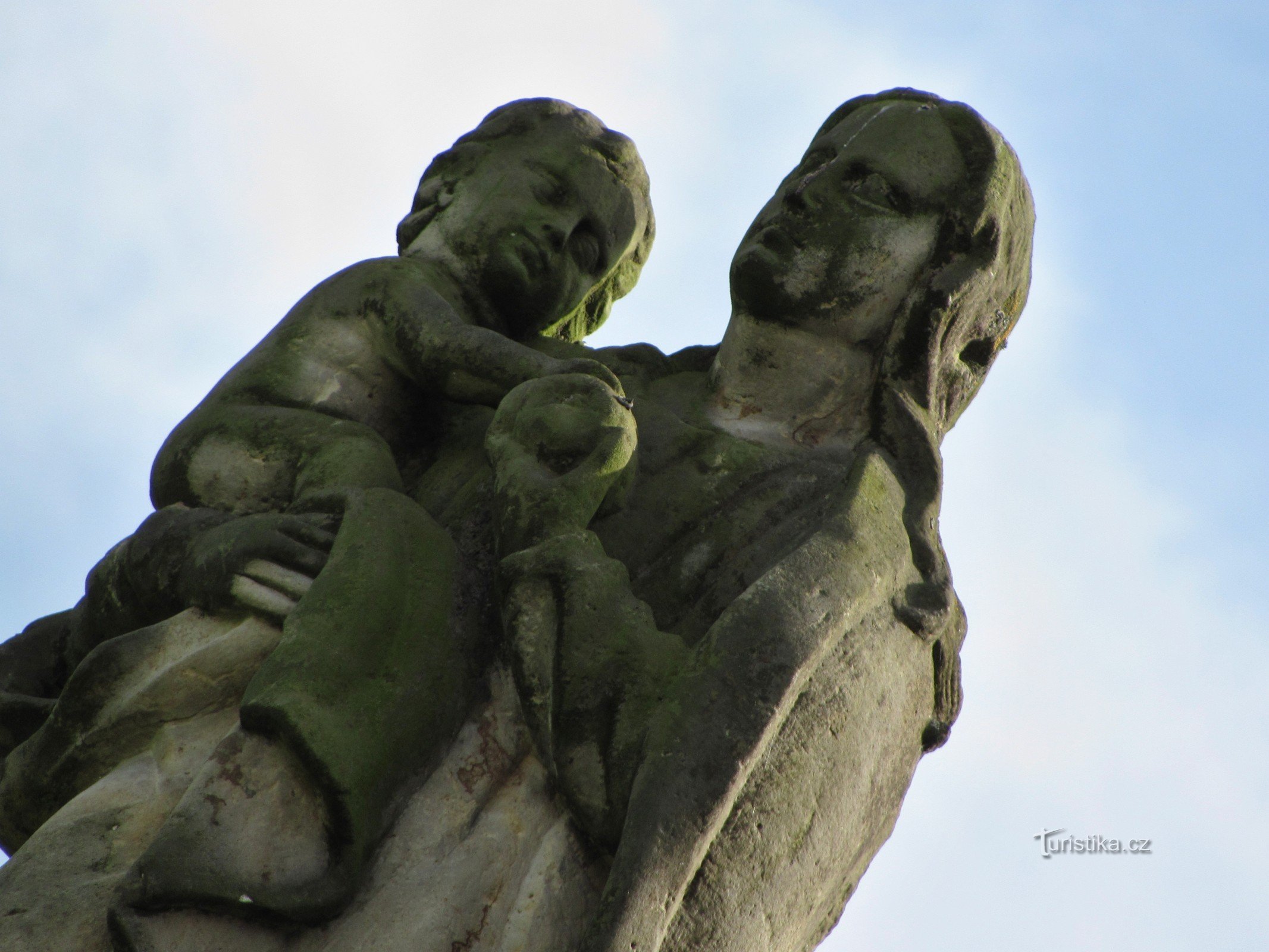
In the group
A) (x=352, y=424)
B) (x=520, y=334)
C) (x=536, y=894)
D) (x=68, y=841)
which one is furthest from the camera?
(x=520, y=334)

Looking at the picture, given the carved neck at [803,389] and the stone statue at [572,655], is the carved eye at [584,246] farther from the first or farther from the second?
the carved neck at [803,389]

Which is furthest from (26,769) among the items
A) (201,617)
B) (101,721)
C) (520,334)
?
(520,334)

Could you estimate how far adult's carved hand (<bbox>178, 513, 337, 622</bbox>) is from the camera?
334 centimetres

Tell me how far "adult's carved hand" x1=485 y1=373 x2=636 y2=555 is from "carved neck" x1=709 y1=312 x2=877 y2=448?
26.4 inches

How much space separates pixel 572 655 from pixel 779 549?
28.2 inches

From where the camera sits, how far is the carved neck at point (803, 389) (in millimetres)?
4129

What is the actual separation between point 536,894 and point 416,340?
5.42 ft

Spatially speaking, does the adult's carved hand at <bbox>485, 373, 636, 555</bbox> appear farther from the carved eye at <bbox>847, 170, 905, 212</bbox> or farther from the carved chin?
the carved eye at <bbox>847, 170, 905, 212</bbox>

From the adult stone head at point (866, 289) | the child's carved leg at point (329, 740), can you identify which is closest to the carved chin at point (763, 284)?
the adult stone head at point (866, 289)

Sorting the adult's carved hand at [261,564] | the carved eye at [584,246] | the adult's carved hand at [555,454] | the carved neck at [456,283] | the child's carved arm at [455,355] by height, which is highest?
the carved eye at [584,246]

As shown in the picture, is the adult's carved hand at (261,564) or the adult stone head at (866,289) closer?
the adult's carved hand at (261,564)

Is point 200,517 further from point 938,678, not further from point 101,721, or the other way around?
point 938,678

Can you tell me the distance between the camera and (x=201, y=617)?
11.2 ft

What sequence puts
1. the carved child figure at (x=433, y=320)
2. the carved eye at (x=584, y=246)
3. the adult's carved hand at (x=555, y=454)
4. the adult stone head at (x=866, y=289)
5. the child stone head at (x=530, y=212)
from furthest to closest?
the carved eye at (x=584, y=246)
the child stone head at (x=530, y=212)
the adult stone head at (x=866, y=289)
the carved child figure at (x=433, y=320)
the adult's carved hand at (x=555, y=454)
